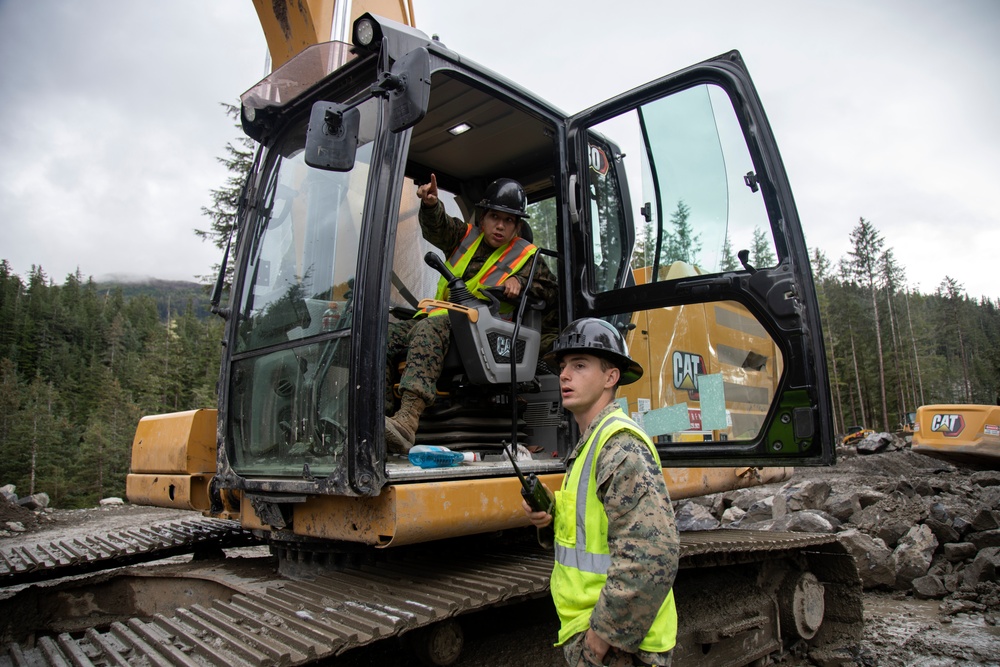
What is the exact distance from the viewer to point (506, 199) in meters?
3.98

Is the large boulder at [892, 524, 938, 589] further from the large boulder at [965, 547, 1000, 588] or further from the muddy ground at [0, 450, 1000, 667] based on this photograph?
the large boulder at [965, 547, 1000, 588]

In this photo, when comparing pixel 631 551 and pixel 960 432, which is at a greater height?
pixel 631 551

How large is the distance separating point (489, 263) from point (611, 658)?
254 cm

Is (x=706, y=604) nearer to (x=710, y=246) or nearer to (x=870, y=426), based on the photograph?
(x=710, y=246)

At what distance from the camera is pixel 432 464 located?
259cm

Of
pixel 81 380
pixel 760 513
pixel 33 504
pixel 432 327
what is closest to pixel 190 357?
pixel 81 380

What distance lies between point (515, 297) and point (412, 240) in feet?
3.62

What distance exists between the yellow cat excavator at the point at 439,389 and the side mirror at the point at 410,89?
0.01 meters

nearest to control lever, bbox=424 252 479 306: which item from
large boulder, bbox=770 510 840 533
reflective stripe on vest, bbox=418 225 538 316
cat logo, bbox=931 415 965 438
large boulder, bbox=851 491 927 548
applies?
reflective stripe on vest, bbox=418 225 538 316

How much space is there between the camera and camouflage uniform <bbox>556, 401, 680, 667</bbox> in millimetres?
1515

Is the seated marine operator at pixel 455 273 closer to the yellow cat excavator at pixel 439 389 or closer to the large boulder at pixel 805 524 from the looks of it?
the yellow cat excavator at pixel 439 389

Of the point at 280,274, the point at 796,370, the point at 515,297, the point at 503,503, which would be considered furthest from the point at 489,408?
the point at 796,370

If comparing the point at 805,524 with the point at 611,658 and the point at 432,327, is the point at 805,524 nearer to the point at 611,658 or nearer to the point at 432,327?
the point at 432,327

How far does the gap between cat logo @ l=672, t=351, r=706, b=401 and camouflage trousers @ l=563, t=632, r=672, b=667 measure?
1.83m
